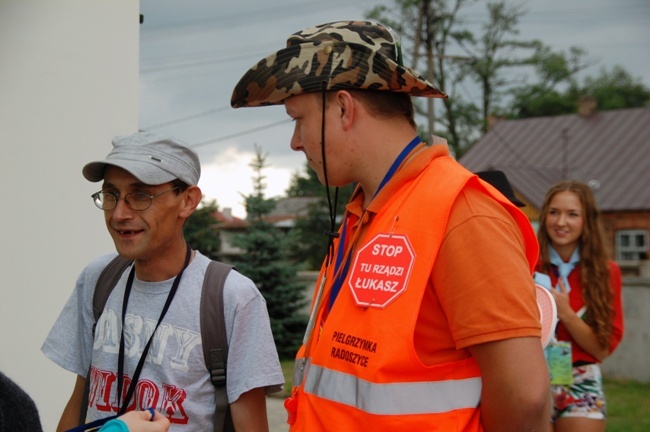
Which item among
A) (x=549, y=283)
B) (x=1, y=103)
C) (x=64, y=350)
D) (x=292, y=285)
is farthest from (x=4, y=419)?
(x=292, y=285)

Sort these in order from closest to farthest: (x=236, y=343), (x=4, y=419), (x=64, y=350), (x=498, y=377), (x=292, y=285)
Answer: (x=4, y=419) < (x=498, y=377) < (x=236, y=343) < (x=64, y=350) < (x=292, y=285)

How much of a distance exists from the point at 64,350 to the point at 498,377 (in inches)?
64.2

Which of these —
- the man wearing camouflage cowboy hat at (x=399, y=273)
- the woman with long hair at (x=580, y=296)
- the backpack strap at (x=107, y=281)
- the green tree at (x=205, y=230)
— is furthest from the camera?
the green tree at (x=205, y=230)

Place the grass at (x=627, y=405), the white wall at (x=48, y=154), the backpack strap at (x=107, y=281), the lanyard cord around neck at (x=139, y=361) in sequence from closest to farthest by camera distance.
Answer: the lanyard cord around neck at (x=139, y=361) → the backpack strap at (x=107, y=281) → the white wall at (x=48, y=154) → the grass at (x=627, y=405)

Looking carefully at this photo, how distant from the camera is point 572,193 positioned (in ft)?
14.8

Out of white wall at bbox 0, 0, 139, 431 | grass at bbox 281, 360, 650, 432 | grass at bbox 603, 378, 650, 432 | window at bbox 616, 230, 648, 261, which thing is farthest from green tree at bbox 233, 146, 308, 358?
window at bbox 616, 230, 648, 261

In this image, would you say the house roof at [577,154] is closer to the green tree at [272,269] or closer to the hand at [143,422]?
the green tree at [272,269]

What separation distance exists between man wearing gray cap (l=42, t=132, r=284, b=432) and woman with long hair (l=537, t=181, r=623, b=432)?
6.76ft

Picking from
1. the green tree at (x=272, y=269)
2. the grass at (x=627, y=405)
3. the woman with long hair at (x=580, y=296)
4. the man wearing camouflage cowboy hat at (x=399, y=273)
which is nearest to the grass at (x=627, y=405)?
the grass at (x=627, y=405)

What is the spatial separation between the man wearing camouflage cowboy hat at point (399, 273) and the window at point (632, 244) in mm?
42038

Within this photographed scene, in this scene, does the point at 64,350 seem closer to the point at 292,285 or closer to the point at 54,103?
the point at 54,103

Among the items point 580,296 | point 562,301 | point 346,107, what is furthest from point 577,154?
point 346,107

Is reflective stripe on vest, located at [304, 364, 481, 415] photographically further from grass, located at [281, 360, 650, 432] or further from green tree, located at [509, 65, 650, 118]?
green tree, located at [509, 65, 650, 118]

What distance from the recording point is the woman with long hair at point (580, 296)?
13.3 ft
